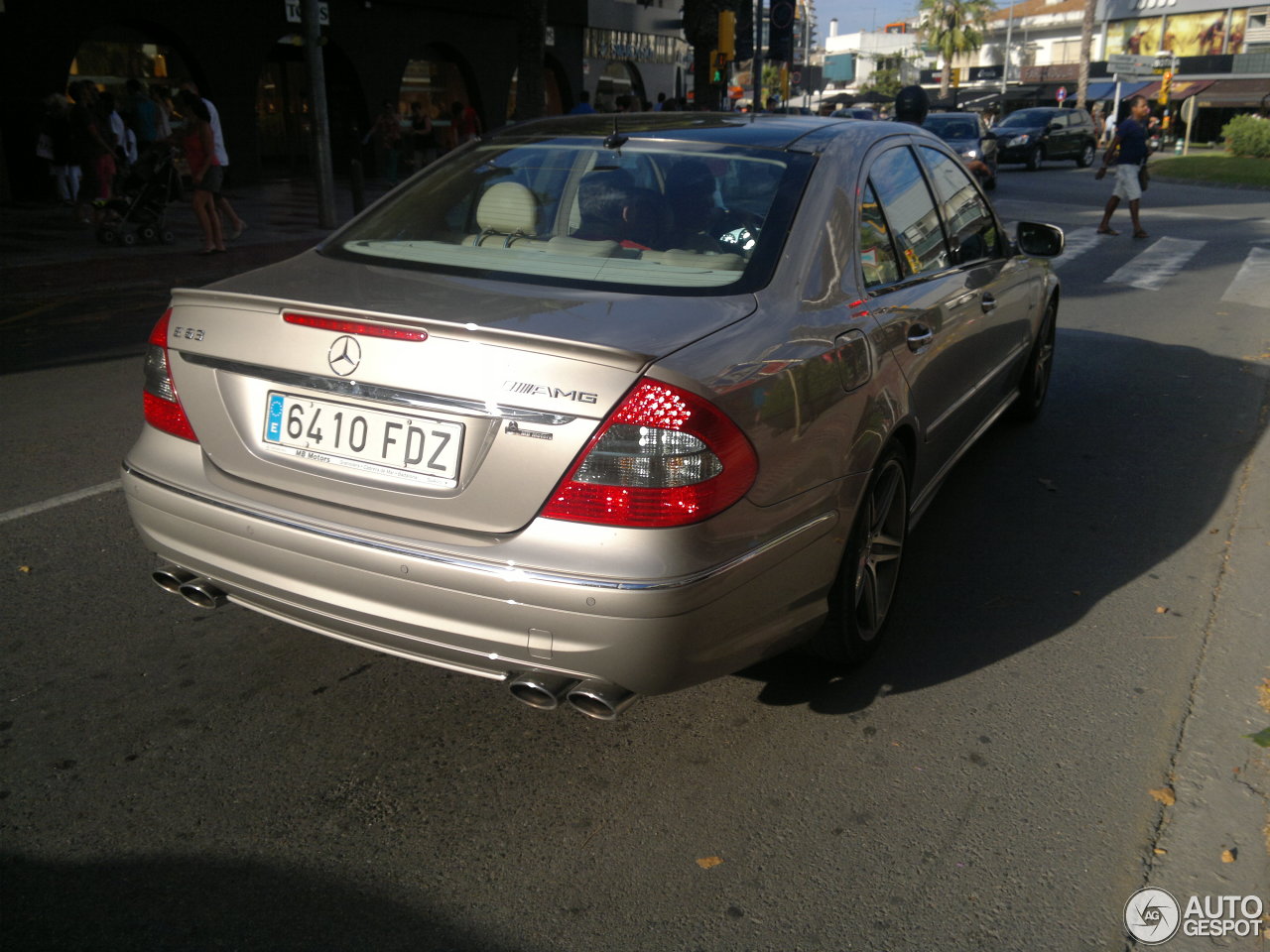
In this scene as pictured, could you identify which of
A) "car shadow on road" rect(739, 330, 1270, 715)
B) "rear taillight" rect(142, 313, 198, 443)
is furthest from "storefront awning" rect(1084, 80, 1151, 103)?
"rear taillight" rect(142, 313, 198, 443)

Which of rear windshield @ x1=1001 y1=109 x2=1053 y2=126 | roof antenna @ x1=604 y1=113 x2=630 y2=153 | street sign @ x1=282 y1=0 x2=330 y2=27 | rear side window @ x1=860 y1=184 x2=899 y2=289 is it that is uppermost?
street sign @ x1=282 y1=0 x2=330 y2=27

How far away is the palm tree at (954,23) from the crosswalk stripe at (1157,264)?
68454mm

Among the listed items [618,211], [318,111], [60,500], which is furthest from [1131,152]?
[60,500]

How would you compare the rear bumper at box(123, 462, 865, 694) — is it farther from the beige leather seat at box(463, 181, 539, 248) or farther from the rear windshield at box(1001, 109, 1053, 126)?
the rear windshield at box(1001, 109, 1053, 126)

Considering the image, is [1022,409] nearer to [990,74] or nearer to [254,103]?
[254,103]

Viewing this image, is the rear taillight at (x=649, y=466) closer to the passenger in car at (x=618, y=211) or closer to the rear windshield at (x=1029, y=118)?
the passenger in car at (x=618, y=211)

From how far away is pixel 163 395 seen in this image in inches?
123

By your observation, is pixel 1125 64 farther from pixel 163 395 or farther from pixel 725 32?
pixel 163 395

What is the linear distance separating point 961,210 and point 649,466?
282 centimetres

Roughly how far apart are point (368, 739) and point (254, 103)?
21.8 meters

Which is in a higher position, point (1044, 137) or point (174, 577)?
point (1044, 137)

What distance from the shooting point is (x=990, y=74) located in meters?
93.4

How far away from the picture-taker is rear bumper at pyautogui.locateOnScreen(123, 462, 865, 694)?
2572 mm

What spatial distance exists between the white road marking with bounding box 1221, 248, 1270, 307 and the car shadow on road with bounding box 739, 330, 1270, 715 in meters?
3.84
